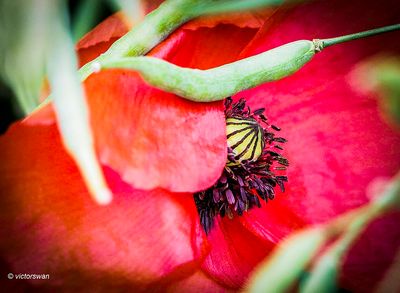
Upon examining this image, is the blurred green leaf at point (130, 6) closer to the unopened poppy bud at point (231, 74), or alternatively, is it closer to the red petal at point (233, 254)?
the unopened poppy bud at point (231, 74)

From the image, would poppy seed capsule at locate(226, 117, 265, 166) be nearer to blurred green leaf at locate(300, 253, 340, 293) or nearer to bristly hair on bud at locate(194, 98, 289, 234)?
bristly hair on bud at locate(194, 98, 289, 234)

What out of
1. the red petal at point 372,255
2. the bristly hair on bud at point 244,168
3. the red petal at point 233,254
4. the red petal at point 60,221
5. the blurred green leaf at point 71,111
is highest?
the blurred green leaf at point 71,111

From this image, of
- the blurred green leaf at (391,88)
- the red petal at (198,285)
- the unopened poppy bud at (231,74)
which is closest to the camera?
the blurred green leaf at (391,88)

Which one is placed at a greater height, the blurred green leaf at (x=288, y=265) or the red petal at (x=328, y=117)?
the blurred green leaf at (x=288, y=265)

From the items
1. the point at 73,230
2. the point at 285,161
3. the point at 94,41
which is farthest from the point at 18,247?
the point at 285,161

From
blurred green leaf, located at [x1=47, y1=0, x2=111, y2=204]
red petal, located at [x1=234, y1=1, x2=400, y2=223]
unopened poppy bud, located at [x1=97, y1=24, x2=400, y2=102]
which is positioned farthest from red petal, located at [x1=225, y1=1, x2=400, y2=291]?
blurred green leaf, located at [x1=47, y1=0, x2=111, y2=204]

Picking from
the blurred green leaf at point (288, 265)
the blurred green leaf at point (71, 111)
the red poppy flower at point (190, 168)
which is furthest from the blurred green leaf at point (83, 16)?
the blurred green leaf at point (288, 265)

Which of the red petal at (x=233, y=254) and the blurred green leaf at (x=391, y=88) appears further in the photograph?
the red petal at (x=233, y=254)
